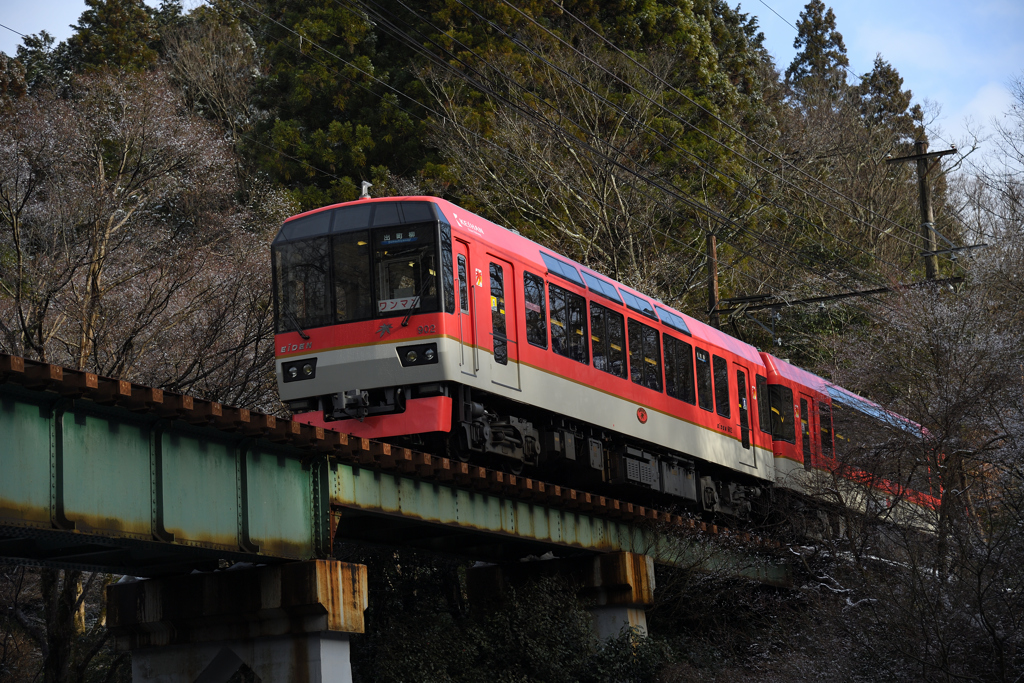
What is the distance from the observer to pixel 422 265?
14.8 metres

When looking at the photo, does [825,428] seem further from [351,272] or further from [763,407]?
[351,272]

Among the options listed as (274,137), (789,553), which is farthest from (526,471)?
(274,137)

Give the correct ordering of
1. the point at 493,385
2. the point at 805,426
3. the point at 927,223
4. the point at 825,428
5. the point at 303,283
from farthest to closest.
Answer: the point at 927,223
the point at 825,428
the point at 805,426
the point at 303,283
the point at 493,385

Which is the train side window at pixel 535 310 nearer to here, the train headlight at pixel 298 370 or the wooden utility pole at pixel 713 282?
the train headlight at pixel 298 370

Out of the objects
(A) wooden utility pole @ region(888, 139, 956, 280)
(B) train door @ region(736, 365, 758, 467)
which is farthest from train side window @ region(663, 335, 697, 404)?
(A) wooden utility pole @ region(888, 139, 956, 280)

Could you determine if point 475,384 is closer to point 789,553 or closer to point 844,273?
point 789,553

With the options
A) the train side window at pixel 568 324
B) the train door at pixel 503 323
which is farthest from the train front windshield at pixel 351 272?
the train side window at pixel 568 324

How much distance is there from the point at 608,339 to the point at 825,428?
9.38 meters

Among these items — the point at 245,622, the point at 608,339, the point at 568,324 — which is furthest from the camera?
the point at 608,339

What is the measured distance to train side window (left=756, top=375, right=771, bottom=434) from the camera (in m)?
24.1

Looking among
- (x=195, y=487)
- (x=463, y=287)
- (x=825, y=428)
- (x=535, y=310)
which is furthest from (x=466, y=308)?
(x=825, y=428)

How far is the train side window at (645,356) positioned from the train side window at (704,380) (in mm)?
1705

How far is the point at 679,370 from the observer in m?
20.8

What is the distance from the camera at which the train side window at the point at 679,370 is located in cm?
2042
